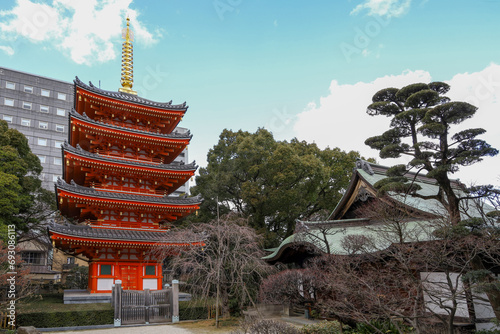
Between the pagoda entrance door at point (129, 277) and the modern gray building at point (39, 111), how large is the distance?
31.4 metres

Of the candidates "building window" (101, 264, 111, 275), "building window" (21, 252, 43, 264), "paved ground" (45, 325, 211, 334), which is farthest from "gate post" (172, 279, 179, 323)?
"building window" (21, 252, 43, 264)

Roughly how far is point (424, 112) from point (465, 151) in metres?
1.60

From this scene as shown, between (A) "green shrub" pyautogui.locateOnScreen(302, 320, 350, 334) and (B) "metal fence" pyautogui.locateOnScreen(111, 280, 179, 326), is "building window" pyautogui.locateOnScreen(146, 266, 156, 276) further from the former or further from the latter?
(A) "green shrub" pyautogui.locateOnScreen(302, 320, 350, 334)

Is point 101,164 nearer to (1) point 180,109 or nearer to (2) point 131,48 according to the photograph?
(1) point 180,109

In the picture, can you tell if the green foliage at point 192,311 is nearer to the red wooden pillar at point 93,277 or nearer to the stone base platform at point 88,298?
the stone base platform at point 88,298

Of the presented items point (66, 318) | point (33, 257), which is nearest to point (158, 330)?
point (66, 318)

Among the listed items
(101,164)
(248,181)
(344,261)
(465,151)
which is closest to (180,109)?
(101,164)

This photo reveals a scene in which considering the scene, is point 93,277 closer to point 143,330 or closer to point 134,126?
point 143,330

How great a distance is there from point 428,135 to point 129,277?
15.5 metres

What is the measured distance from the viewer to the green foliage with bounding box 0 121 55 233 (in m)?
19.0

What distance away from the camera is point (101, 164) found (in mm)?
18516

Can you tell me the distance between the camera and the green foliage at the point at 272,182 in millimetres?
26641

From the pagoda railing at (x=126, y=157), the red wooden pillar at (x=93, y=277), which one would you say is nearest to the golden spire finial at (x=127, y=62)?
the pagoda railing at (x=126, y=157)

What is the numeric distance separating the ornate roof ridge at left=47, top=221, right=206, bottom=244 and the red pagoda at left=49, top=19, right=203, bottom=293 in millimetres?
44
